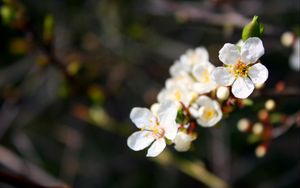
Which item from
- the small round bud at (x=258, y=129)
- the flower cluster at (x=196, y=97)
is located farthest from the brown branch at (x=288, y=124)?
the flower cluster at (x=196, y=97)

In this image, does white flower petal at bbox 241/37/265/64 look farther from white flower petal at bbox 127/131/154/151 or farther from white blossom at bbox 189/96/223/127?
white flower petal at bbox 127/131/154/151

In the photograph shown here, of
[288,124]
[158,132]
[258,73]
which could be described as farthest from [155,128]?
[288,124]

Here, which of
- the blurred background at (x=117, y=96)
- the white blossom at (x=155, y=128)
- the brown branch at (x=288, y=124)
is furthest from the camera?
the blurred background at (x=117, y=96)

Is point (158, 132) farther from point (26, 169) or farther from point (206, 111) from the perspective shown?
point (26, 169)

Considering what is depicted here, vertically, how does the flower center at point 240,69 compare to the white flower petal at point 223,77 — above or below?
above

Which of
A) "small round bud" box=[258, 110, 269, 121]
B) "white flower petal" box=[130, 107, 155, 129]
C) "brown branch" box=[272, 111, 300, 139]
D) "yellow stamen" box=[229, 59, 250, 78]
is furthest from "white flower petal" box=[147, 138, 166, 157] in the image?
"brown branch" box=[272, 111, 300, 139]

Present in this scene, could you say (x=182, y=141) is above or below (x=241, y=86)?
below

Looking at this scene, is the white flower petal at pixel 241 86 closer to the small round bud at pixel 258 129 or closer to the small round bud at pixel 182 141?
the small round bud at pixel 182 141
